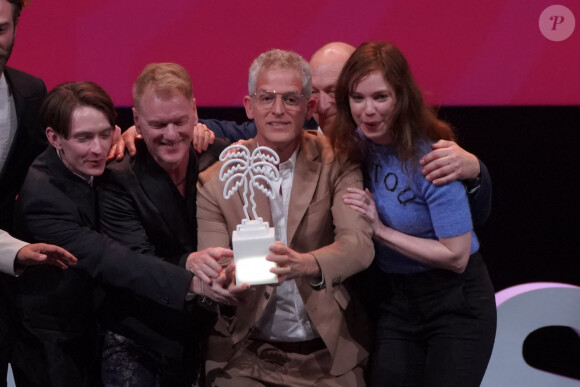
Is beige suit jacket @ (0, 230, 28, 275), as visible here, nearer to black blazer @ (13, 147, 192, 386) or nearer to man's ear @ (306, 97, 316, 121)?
black blazer @ (13, 147, 192, 386)

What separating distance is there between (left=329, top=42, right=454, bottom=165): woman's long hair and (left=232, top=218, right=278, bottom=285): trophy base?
22.9 inches

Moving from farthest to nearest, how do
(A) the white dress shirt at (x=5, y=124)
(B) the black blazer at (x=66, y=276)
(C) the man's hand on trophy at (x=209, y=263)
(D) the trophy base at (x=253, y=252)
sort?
1. (A) the white dress shirt at (x=5, y=124)
2. (B) the black blazer at (x=66, y=276)
3. (C) the man's hand on trophy at (x=209, y=263)
4. (D) the trophy base at (x=253, y=252)

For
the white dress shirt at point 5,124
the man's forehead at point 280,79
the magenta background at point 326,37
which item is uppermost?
the magenta background at point 326,37

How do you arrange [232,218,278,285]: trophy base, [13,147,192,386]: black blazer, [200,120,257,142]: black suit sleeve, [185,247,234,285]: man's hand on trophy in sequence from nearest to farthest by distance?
[232,218,278,285]: trophy base, [185,247,234,285]: man's hand on trophy, [13,147,192,386]: black blazer, [200,120,257,142]: black suit sleeve

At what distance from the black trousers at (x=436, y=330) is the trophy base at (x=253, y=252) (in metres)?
0.67

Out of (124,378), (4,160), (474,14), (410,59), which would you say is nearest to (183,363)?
(124,378)

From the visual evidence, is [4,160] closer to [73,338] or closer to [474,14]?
[73,338]

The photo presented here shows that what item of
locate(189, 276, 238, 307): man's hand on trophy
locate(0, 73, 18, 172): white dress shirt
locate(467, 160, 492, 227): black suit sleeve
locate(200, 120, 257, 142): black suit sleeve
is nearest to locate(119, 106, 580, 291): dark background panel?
locate(200, 120, 257, 142): black suit sleeve

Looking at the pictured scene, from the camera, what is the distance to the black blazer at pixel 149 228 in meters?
2.81

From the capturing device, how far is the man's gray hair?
2.65 m

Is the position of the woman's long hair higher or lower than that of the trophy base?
higher

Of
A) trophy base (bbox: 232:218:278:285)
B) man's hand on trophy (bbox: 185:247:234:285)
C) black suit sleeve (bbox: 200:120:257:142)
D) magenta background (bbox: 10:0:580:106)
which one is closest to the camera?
trophy base (bbox: 232:218:278:285)

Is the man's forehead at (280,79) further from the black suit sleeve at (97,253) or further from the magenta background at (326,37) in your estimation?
the magenta background at (326,37)

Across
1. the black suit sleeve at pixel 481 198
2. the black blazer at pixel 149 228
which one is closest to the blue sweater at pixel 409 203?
the black suit sleeve at pixel 481 198
